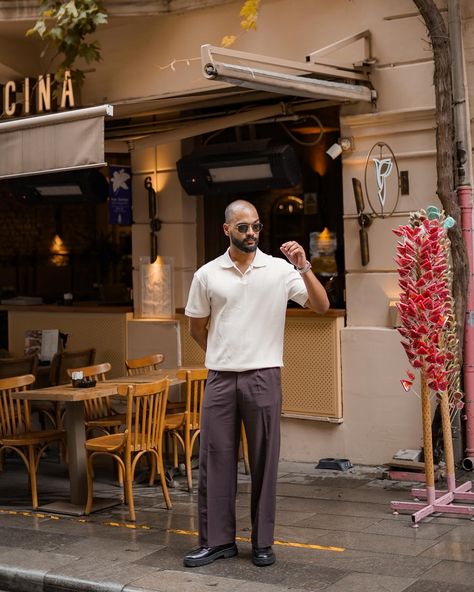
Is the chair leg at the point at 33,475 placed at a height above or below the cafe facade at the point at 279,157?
below

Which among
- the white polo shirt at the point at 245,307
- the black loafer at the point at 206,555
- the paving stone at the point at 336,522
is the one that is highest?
the white polo shirt at the point at 245,307

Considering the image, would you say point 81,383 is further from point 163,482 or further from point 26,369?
point 26,369

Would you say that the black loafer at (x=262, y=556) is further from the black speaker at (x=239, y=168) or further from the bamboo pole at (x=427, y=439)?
the black speaker at (x=239, y=168)

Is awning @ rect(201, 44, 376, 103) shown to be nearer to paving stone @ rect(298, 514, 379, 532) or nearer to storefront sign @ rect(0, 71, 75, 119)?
storefront sign @ rect(0, 71, 75, 119)

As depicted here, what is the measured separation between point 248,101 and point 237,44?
940mm

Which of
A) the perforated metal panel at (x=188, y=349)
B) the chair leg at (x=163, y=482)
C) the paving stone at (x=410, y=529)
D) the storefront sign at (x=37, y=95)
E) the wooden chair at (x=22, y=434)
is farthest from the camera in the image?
the perforated metal panel at (x=188, y=349)

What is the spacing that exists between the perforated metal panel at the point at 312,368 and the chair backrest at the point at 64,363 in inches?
99.0

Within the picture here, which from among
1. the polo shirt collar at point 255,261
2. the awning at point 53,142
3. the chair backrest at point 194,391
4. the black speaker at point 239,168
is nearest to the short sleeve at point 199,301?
the polo shirt collar at point 255,261

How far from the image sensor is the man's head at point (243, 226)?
6.73 m

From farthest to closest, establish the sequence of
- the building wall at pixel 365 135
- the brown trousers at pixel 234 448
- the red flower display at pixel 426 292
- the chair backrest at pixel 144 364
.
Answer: the chair backrest at pixel 144 364 → the building wall at pixel 365 135 → the red flower display at pixel 426 292 → the brown trousers at pixel 234 448

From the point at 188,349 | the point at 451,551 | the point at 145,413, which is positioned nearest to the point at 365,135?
the point at 188,349

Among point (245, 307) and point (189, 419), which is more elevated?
point (245, 307)

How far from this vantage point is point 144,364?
10.5 metres

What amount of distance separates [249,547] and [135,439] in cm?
168
